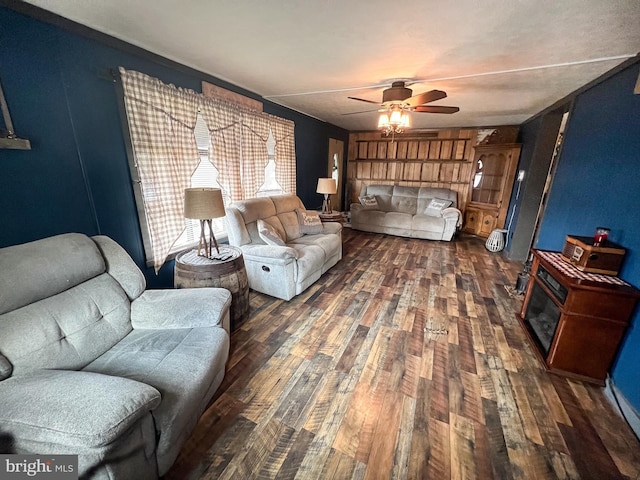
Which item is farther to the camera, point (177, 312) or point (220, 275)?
point (220, 275)

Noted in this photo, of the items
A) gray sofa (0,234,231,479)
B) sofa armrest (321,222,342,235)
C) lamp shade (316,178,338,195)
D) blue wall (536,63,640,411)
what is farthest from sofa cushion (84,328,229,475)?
lamp shade (316,178,338,195)

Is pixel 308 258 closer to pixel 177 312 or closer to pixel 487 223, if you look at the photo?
pixel 177 312

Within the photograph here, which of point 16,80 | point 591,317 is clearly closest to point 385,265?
point 591,317

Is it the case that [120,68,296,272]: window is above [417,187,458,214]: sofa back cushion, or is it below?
above

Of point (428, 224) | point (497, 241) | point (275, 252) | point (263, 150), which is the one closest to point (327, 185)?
point (263, 150)

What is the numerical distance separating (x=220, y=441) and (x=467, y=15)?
9.14 feet

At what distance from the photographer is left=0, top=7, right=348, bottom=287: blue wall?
1508 millimetres

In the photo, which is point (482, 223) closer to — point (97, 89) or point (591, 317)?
point (591, 317)

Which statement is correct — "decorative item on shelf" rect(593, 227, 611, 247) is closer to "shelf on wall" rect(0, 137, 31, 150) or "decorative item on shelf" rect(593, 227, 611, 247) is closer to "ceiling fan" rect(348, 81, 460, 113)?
"ceiling fan" rect(348, 81, 460, 113)

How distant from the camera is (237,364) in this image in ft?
6.04

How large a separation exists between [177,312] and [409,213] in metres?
5.10

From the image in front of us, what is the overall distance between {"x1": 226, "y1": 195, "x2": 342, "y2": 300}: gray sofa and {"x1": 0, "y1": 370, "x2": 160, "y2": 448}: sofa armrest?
66.8 inches

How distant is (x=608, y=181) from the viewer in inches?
80.4

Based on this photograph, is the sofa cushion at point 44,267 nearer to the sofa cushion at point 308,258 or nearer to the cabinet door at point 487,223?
the sofa cushion at point 308,258
